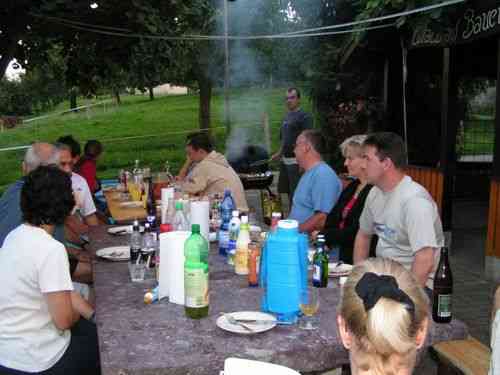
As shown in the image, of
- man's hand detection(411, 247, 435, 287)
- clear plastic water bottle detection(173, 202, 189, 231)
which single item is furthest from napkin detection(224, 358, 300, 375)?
clear plastic water bottle detection(173, 202, 189, 231)

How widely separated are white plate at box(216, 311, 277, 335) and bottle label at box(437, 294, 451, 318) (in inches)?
27.8

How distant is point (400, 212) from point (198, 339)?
154 centimetres

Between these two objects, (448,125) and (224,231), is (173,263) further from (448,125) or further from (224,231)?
(448,125)

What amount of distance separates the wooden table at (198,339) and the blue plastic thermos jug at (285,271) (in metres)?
0.10

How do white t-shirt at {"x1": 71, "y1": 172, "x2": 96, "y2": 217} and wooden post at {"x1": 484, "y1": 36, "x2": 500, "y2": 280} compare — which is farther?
wooden post at {"x1": 484, "y1": 36, "x2": 500, "y2": 280}

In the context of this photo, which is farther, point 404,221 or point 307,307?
point 404,221

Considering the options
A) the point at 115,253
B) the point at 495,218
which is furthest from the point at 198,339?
the point at 495,218

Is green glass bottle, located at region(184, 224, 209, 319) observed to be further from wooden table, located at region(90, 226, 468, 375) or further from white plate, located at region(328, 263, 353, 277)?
white plate, located at region(328, 263, 353, 277)

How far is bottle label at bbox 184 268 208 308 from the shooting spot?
236 centimetres

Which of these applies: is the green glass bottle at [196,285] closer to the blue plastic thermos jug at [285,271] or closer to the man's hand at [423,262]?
the blue plastic thermos jug at [285,271]

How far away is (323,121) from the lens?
9.20 metres

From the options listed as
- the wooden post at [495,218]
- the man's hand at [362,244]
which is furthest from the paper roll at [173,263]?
the wooden post at [495,218]

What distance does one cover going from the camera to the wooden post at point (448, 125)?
6.96 meters

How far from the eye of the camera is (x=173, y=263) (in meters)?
2.62
